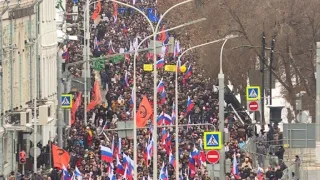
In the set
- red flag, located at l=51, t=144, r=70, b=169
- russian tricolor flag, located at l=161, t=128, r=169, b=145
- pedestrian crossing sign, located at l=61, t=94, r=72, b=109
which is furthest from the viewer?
pedestrian crossing sign, located at l=61, t=94, r=72, b=109

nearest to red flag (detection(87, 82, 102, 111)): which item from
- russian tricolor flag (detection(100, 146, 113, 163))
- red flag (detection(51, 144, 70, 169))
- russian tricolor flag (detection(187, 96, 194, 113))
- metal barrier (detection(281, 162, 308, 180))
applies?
russian tricolor flag (detection(187, 96, 194, 113))

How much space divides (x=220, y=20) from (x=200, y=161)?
30.8 meters

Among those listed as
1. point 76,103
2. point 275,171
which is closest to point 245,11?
point 76,103

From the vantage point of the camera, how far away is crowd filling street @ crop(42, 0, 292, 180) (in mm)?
63188

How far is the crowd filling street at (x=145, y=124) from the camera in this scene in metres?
63.2

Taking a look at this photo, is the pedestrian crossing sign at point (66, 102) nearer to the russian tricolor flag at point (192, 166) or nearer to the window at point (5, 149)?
the window at point (5, 149)

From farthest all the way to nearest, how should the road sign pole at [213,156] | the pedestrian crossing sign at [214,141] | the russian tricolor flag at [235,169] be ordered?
the russian tricolor flag at [235,169]
the road sign pole at [213,156]
the pedestrian crossing sign at [214,141]

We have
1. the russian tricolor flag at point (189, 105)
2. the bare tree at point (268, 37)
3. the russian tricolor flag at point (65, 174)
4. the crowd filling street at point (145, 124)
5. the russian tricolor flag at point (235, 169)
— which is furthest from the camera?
the bare tree at point (268, 37)

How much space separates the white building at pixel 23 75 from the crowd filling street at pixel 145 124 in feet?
4.50

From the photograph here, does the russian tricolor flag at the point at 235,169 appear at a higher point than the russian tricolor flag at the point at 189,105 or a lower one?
lower

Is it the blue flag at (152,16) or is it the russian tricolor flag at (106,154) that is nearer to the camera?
the russian tricolor flag at (106,154)

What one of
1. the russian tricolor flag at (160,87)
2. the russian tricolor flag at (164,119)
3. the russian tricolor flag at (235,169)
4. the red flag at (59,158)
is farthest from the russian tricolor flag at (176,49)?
the red flag at (59,158)

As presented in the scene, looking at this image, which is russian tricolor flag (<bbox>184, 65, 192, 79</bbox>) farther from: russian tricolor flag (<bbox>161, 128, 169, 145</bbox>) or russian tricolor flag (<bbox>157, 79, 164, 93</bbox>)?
russian tricolor flag (<bbox>161, 128, 169, 145</bbox>)

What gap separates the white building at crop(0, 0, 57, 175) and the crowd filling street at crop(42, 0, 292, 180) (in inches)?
54.0
